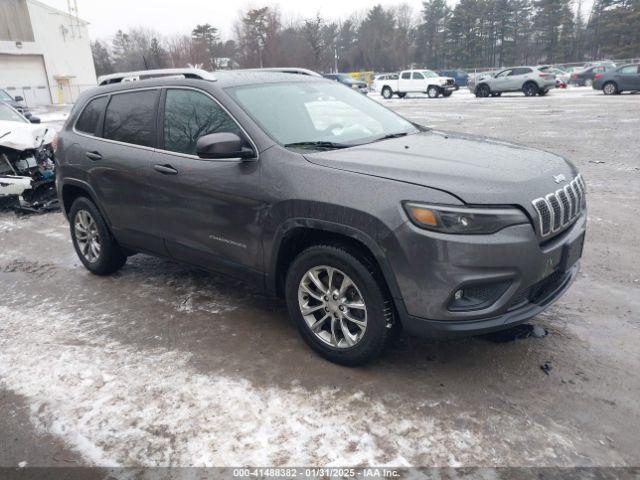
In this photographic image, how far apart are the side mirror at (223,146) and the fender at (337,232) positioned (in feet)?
1.89

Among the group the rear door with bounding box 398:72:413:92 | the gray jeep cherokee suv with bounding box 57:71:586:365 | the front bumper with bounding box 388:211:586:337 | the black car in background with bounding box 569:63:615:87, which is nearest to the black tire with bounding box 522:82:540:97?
the rear door with bounding box 398:72:413:92

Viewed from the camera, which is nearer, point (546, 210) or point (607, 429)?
point (607, 429)

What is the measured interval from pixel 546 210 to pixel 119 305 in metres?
3.52

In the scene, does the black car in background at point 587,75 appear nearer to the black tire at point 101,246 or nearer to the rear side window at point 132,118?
the rear side window at point 132,118

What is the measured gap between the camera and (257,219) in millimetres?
3535

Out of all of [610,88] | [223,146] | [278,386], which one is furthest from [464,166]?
[610,88]

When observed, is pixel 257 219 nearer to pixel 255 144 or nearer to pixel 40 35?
pixel 255 144

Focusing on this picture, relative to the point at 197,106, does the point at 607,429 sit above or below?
below

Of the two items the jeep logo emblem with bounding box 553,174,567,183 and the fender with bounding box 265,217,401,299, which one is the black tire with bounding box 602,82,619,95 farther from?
the fender with bounding box 265,217,401,299

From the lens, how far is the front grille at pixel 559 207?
295 cm

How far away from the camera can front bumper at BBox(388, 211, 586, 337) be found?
279 cm

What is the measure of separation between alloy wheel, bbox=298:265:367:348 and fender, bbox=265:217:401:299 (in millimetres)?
242

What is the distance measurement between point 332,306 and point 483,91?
30.1 m

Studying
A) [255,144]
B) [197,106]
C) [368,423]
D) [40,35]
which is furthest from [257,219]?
[40,35]
